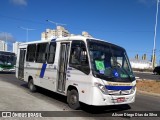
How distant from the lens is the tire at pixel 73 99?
9.70 m

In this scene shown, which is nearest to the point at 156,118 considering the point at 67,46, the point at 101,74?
the point at 101,74

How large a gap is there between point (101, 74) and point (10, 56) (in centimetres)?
2105

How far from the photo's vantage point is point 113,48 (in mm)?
10266

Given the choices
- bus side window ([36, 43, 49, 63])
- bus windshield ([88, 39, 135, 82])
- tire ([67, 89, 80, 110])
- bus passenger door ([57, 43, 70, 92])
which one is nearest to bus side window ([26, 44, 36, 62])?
bus side window ([36, 43, 49, 63])

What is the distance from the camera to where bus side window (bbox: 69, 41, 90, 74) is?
9328 mm

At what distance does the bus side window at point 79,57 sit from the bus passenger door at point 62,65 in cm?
49

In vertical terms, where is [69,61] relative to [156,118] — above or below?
above

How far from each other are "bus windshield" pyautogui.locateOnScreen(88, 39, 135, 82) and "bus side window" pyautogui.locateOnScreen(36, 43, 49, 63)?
11.4 ft

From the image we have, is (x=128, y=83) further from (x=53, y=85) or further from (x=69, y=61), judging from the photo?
(x=53, y=85)

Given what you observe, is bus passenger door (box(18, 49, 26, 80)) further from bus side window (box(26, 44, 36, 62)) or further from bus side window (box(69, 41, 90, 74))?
bus side window (box(69, 41, 90, 74))

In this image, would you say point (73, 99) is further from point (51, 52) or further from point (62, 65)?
point (51, 52)

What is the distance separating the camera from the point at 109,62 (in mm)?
9641

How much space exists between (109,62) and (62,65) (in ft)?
7.16

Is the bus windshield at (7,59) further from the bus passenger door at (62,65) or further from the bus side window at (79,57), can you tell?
the bus side window at (79,57)
